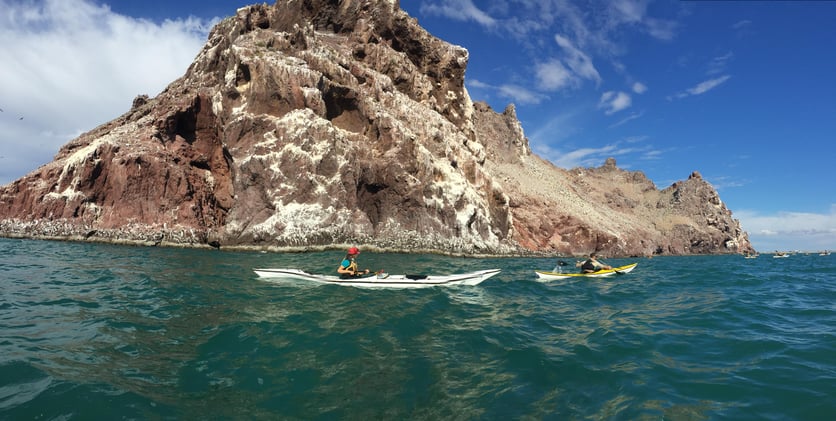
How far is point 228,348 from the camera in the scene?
27.3 ft

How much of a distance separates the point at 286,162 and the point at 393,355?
3193 cm

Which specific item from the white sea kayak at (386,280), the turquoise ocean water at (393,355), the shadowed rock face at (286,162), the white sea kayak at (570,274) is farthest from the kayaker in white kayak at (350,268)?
the shadowed rock face at (286,162)

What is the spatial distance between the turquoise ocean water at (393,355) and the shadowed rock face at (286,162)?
22352mm

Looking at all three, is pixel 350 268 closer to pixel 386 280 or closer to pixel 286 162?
pixel 386 280

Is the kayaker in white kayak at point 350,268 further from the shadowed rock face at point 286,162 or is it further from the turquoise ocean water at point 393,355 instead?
the shadowed rock face at point 286,162

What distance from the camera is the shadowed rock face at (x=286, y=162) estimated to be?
120ft

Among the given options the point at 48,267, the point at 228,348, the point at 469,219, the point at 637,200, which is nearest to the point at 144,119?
the point at 48,267

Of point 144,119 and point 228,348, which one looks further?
point 144,119

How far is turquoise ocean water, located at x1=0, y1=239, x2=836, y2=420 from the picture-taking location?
234 inches

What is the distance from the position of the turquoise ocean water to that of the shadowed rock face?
22.4 metres

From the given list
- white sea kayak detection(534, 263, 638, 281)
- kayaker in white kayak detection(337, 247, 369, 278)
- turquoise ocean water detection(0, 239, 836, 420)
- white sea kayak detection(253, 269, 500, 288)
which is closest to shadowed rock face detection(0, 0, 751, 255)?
white sea kayak detection(253, 269, 500, 288)

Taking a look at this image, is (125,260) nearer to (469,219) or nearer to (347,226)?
(347,226)

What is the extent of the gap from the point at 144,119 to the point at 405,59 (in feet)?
110

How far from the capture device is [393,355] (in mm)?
8367
